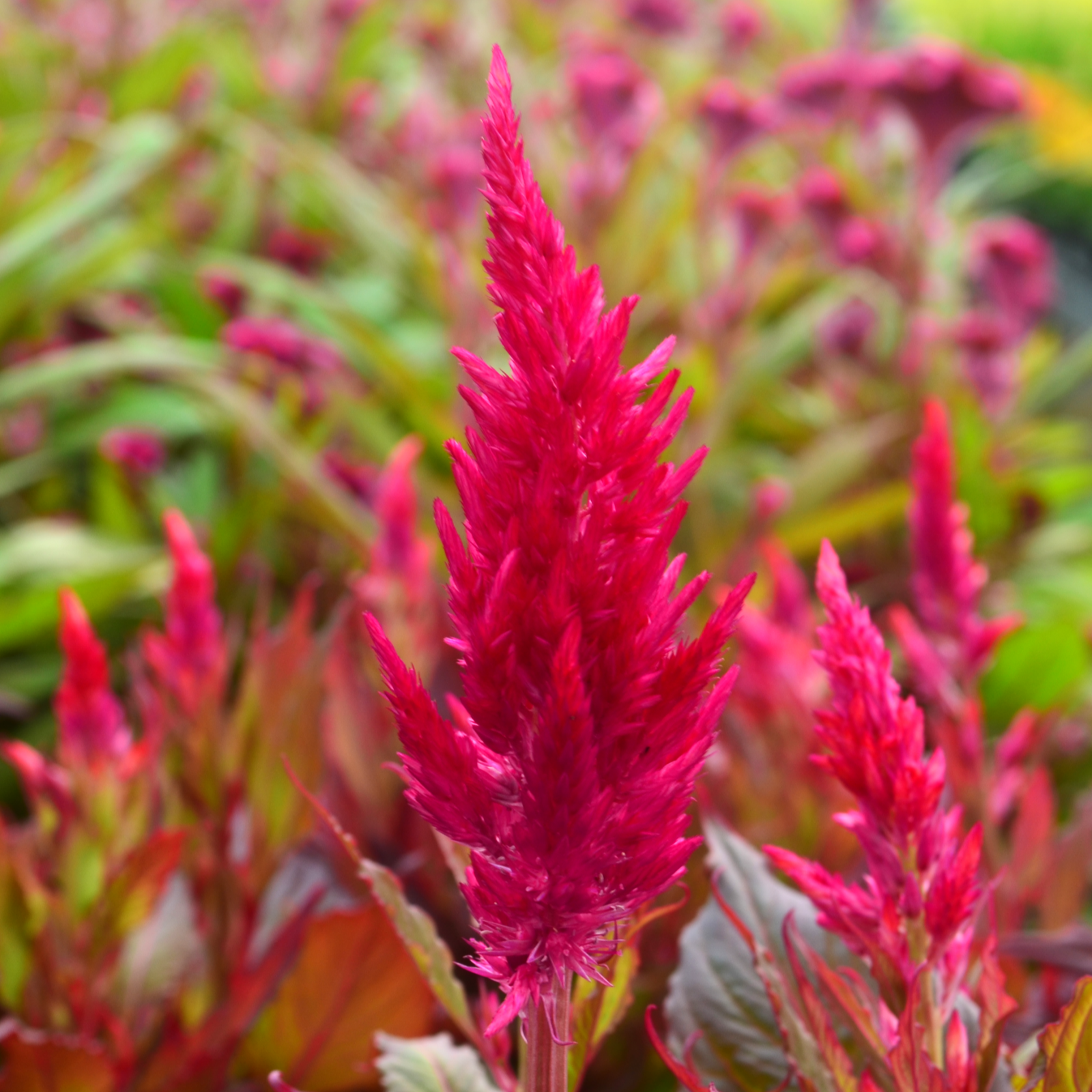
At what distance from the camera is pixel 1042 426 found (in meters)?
3.07

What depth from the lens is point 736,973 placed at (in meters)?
0.78

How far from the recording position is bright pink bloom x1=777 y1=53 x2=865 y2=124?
117 inches

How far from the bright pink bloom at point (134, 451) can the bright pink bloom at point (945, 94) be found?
1.75 m

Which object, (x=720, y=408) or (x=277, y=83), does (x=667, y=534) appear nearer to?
(x=720, y=408)

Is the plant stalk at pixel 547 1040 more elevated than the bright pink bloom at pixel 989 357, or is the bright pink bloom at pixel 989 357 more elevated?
the bright pink bloom at pixel 989 357

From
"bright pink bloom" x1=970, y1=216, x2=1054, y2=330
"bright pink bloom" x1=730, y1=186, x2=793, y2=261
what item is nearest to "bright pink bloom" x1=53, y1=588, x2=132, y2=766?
"bright pink bloom" x1=730, y1=186, x2=793, y2=261

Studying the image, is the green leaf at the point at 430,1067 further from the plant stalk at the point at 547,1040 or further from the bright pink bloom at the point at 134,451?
the bright pink bloom at the point at 134,451

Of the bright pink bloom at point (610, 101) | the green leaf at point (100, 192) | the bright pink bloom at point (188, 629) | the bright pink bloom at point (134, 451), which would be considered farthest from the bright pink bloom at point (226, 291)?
the bright pink bloom at point (188, 629)

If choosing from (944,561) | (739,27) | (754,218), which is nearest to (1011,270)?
(754,218)

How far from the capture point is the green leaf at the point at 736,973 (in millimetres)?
739

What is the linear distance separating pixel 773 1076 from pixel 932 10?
1060cm

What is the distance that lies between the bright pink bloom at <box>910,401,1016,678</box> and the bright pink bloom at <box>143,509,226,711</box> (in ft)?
2.06

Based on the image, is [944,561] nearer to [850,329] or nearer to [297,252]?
[850,329]

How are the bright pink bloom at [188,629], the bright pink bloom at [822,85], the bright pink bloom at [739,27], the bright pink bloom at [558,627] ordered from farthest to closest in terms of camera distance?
the bright pink bloom at [739,27]
the bright pink bloom at [822,85]
the bright pink bloom at [188,629]
the bright pink bloom at [558,627]
